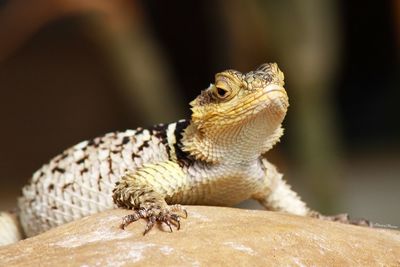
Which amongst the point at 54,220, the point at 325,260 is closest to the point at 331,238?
the point at 325,260

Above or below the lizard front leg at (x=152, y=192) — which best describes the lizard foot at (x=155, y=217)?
below

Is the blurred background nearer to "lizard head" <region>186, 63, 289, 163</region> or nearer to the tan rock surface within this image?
"lizard head" <region>186, 63, 289, 163</region>

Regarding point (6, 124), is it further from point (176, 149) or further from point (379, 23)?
point (176, 149)

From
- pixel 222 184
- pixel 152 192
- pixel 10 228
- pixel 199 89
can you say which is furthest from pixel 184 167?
pixel 199 89

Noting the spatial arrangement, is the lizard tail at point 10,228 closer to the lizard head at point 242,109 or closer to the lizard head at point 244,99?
the lizard head at point 242,109

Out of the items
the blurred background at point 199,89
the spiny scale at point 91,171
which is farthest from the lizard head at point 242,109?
the blurred background at point 199,89
